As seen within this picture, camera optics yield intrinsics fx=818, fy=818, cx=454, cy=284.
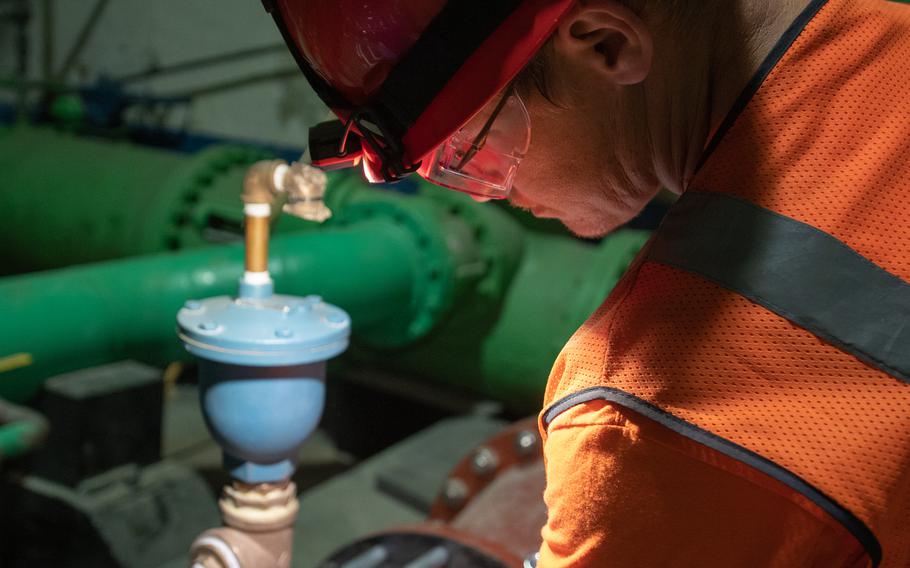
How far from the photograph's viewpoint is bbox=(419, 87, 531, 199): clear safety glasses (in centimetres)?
62

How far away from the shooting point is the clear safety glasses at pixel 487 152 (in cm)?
62

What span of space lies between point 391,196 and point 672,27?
150 centimetres

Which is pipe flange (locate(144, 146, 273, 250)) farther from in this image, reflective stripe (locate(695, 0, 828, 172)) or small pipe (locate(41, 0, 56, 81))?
small pipe (locate(41, 0, 56, 81))

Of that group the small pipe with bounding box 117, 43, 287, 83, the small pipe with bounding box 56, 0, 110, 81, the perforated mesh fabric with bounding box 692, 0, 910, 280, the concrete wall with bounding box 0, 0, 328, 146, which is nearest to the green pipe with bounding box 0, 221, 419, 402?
the perforated mesh fabric with bounding box 692, 0, 910, 280

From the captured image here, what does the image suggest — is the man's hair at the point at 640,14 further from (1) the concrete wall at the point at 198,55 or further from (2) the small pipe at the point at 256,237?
(1) the concrete wall at the point at 198,55

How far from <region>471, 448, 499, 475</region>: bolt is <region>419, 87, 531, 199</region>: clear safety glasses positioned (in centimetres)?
79

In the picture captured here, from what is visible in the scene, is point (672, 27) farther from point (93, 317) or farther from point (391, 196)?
point (391, 196)

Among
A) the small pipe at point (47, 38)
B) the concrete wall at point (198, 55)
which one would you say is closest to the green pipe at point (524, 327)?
the concrete wall at point (198, 55)

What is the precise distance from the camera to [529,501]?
1.34 metres

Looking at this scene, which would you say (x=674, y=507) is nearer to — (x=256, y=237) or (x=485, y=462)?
(x=256, y=237)

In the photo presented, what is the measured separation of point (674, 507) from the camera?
0.51 m

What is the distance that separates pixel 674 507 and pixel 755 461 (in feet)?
0.19

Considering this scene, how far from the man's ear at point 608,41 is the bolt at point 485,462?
38.8 inches

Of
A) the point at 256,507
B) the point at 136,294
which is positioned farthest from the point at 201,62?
the point at 256,507
